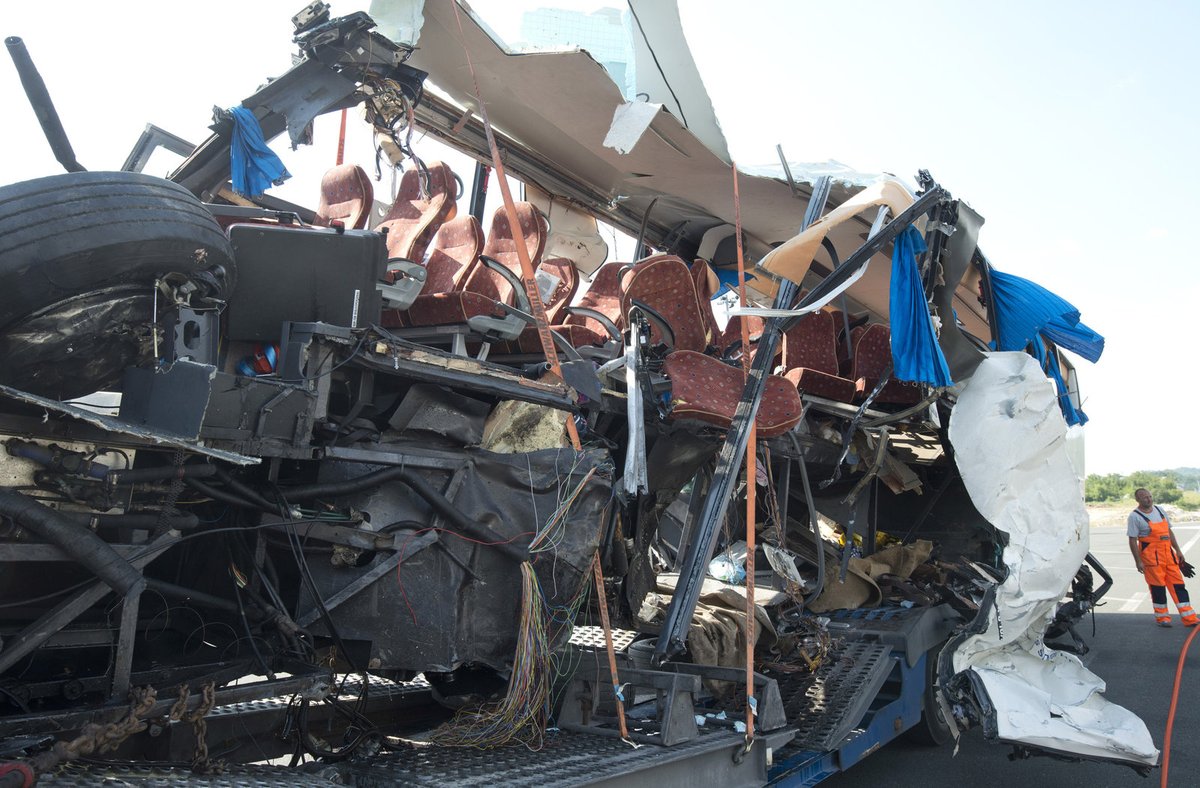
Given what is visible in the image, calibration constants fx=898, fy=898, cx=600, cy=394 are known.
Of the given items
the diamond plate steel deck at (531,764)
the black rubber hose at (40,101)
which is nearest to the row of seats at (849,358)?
the diamond plate steel deck at (531,764)

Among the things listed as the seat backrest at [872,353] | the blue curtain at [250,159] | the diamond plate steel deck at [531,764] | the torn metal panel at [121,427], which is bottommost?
the diamond plate steel deck at [531,764]

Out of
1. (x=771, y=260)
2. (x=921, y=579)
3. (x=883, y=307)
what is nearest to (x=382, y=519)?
(x=771, y=260)

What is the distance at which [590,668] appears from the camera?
151 inches

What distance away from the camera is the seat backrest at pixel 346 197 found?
5.43 meters

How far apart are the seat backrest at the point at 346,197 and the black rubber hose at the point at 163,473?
2956mm

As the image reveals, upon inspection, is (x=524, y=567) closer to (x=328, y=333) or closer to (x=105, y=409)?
(x=328, y=333)

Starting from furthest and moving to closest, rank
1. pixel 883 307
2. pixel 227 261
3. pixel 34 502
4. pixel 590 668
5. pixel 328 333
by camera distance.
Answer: pixel 883 307 → pixel 590 668 → pixel 328 333 → pixel 227 261 → pixel 34 502

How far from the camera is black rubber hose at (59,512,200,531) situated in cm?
251

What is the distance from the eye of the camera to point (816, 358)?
6.26m

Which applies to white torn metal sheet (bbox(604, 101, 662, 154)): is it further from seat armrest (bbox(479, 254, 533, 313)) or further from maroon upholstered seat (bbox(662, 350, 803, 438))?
maroon upholstered seat (bbox(662, 350, 803, 438))

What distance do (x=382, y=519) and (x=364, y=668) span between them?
525 millimetres

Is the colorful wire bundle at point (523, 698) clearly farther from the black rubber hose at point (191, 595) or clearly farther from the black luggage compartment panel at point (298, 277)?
the black luggage compartment panel at point (298, 277)

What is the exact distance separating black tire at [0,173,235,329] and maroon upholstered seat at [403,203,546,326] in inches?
77.5

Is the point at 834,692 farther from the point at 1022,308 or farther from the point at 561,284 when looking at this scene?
the point at 561,284
